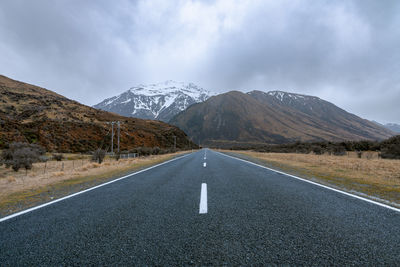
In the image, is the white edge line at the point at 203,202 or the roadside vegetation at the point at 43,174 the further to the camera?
the roadside vegetation at the point at 43,174

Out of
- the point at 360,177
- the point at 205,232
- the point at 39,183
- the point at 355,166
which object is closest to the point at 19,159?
the point at 39,183

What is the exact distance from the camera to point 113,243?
2510 mm

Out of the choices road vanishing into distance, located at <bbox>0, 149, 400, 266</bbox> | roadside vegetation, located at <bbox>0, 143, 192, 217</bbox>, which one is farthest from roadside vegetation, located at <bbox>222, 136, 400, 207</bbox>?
roadside vegetation, located at <bbox>0, 143, 192, 217</bbox>

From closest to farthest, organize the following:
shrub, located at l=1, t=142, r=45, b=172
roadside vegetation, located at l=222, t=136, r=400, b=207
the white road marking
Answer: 1. the white road marking
2. roadside vegetation, located at l=222, t=136, r=400, b=207
3. shrub, located at l=1, t=142, r=45, b=172

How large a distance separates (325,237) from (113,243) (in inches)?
119

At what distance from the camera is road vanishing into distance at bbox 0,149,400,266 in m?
2.15

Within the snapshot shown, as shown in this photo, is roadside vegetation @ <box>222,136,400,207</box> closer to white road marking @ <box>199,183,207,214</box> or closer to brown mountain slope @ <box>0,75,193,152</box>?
white road marking @ <box>199,183,207,214</box>

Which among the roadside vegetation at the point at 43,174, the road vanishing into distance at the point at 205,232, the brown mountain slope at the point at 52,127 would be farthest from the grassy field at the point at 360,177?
the brown mountain slope at the point at 52,127

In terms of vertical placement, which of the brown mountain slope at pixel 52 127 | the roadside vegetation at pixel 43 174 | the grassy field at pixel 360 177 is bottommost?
the roadside vegetation at pixel 43 174

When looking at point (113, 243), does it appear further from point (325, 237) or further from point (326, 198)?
point (326, 198)

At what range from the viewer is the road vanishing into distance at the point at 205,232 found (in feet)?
7.05

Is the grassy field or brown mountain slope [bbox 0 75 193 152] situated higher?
brown mountain slope [bbox 0 75 193 152]

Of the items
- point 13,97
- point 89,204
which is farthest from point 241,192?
point 13,97

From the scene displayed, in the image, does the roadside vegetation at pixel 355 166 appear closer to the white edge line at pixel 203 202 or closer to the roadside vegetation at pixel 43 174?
the white edge line at pixel 203 202
